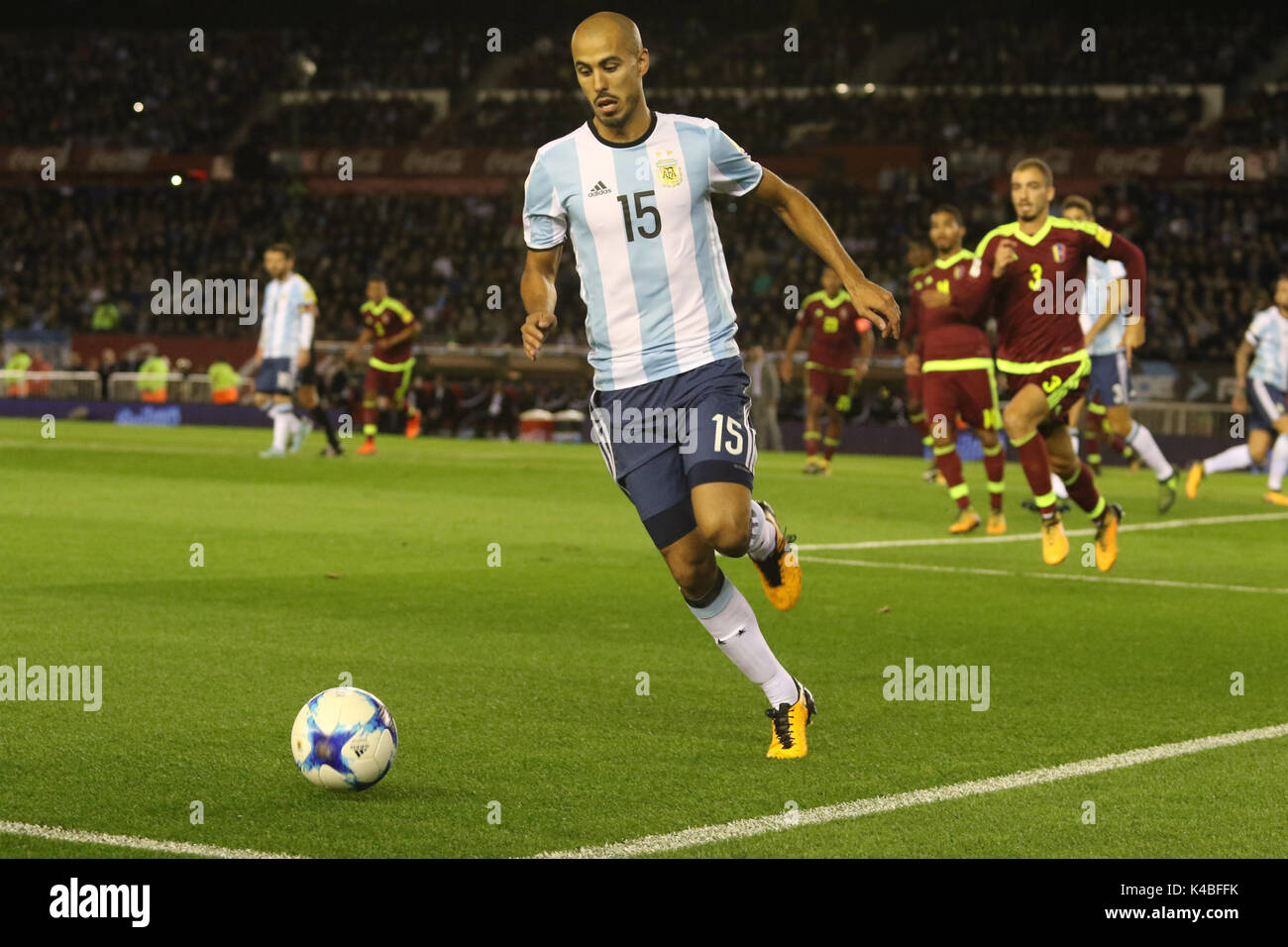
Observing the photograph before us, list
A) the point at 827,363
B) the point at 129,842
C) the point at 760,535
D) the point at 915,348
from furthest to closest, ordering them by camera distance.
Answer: the point at 827,363 → the point at 915,348 → the point at 760,535 → the point at 129,842

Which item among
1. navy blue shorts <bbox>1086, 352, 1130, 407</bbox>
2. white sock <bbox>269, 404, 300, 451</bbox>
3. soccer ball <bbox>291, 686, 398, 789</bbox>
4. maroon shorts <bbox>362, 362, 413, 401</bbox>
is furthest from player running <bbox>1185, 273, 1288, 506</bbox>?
soccer ball <bbox>291, 686, 398, 789</bbox>

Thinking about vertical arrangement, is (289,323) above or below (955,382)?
above

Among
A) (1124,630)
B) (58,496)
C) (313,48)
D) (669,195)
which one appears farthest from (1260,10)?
(669,195)

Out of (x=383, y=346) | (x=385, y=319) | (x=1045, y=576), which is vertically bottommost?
(x=1045, y=576)

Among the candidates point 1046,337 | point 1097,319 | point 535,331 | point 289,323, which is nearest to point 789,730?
point 535,331

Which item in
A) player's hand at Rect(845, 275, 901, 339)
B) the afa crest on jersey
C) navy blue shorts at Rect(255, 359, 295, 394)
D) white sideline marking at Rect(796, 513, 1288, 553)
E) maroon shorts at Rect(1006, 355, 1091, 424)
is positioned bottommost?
white sideline marking at Rect(796, 513, 1288, 553)

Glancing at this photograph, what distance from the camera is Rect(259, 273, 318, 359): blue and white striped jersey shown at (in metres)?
19.7

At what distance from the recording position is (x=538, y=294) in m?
5.99

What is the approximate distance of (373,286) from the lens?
22797mm

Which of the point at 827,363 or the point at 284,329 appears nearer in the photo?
the point at 284,329

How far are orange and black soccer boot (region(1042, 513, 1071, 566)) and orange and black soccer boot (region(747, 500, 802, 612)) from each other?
4.69 meters

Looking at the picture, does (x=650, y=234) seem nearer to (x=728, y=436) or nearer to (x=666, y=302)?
(x=666, y=302)

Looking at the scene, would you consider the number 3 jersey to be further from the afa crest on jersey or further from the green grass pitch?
the green grass pitch

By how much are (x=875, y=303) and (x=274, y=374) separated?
14912 mm
